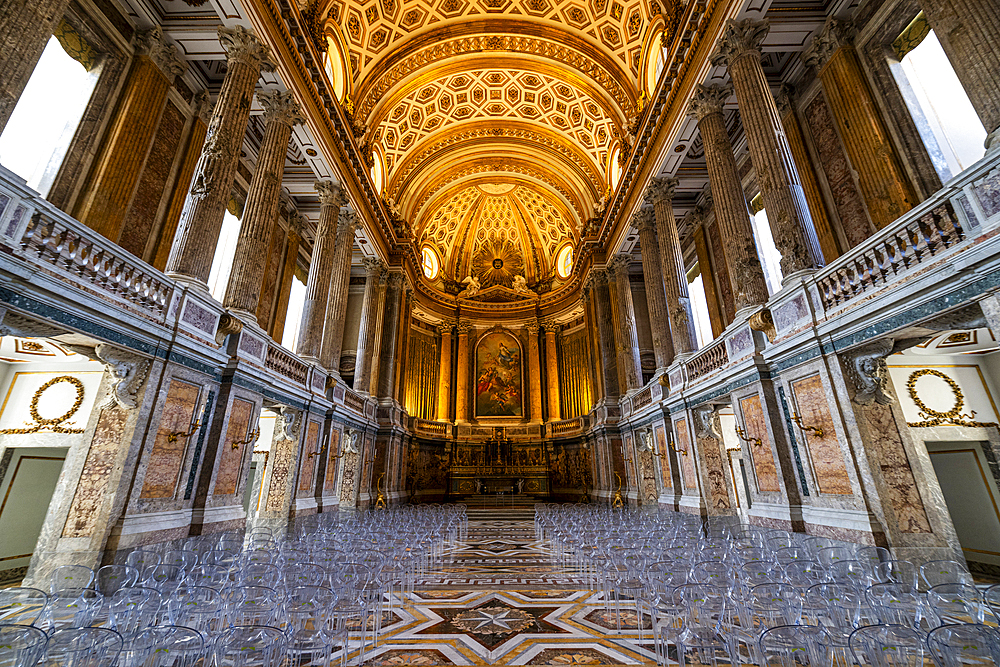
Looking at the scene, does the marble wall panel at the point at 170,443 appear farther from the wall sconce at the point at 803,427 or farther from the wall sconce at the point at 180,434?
the wall sconce at the point at 803,427

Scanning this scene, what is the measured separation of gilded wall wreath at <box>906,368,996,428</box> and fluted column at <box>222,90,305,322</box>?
12.7 metres

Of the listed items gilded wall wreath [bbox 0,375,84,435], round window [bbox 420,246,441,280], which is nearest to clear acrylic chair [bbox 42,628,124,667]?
gilded wall wreath [bbox 0,375,84,435]

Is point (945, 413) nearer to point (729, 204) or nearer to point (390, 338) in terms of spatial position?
point (729, 204)

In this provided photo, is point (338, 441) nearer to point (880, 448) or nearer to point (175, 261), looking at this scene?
point (175, 261)

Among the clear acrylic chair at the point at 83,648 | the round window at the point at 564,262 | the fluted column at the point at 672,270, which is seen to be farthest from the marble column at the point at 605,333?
the clear acrylic chair at the point at 83,648

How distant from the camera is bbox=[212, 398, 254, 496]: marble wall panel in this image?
327 inches

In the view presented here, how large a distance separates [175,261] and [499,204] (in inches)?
924

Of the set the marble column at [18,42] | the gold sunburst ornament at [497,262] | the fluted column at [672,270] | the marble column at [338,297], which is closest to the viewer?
the marble column at [18,42]

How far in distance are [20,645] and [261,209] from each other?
9263 mm

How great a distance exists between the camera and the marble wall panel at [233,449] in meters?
8.30

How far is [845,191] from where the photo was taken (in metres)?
9.83

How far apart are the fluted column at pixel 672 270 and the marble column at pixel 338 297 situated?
1048 cm

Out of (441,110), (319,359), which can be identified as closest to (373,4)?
(441,110)

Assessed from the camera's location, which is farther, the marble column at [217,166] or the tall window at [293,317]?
the tall window at [293,317]
